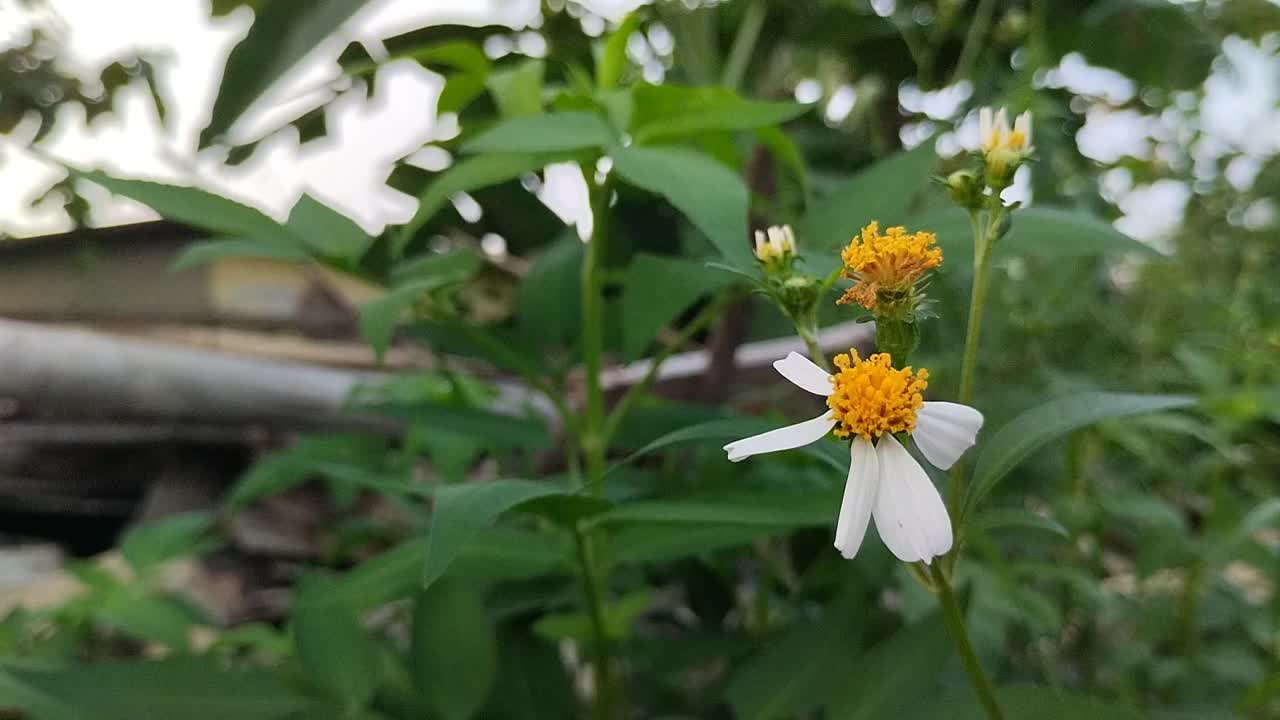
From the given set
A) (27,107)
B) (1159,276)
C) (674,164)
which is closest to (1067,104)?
(1159,276)

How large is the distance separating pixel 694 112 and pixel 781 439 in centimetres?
18

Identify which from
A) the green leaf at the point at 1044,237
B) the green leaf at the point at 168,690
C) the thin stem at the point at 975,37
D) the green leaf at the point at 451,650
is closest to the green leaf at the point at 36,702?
the green leaf at the point at 168,690

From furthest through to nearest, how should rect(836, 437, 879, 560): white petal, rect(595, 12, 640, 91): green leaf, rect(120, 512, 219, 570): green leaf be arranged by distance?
rect(120, 512, 219, 570): green leaf → rect(595, 12, 640, 91): green leaf → rect(836, 437, 879, 560): white petal

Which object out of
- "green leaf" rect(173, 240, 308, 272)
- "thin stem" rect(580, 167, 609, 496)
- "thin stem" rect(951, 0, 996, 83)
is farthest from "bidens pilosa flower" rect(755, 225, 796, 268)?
"thin stem" rect(951, 0, 996, 83)

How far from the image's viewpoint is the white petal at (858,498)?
15cm

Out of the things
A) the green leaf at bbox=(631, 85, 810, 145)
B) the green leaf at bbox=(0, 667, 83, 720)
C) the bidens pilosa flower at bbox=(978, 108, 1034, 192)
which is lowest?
the green leaf at bbox=(0, 667, 83, 720)

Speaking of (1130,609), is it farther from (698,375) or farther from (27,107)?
(27,107)

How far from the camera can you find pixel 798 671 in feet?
1.04

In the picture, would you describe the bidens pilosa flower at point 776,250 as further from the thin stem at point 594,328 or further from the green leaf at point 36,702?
the green leaf at point 36,702

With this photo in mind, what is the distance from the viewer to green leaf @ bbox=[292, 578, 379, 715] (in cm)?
32

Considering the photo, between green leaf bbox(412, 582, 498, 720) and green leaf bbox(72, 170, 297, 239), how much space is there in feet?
0.51

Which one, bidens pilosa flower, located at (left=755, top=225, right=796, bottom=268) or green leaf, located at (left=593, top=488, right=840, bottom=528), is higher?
bidens pilosa flower, located at (left=755, top=225, right=796, bottom=268)

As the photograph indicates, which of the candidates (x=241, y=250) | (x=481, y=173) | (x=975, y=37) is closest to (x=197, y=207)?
(x=241, y=250)

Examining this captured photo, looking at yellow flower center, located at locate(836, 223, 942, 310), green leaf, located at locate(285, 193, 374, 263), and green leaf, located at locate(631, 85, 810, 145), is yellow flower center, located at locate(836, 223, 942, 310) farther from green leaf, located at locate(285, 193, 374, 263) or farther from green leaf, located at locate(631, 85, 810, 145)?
green leaf, located at locate(285, 193, 374, 263)
